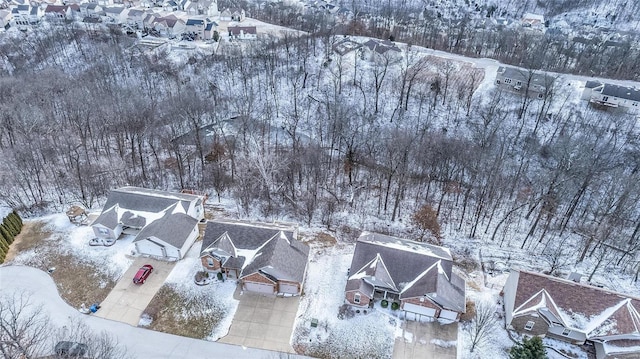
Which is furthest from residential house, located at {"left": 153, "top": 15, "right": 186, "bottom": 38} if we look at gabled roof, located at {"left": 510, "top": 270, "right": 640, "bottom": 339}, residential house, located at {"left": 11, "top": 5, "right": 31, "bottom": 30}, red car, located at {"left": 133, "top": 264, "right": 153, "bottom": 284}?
gabled roof, located at {"left": 510, "top": 270, "right": 640, "bottom": 339}

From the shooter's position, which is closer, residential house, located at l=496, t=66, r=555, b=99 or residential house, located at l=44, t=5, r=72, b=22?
residential house, located at l=496, t=66, r=555, b=99

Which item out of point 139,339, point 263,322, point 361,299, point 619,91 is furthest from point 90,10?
point 619,91

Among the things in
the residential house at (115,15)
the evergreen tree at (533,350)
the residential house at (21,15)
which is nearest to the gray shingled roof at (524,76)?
the evergreen tree at (533,350)

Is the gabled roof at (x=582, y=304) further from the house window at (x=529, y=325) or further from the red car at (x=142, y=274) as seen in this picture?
the red car at (x=142, y=274)

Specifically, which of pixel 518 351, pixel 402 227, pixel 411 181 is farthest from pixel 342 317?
pixel 411 181

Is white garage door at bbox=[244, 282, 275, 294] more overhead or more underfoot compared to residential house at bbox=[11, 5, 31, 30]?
more underfoot

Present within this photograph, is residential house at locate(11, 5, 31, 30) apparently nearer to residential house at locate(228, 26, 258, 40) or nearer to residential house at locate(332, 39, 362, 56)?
residential house at locate(228, 26, 258, 40)
